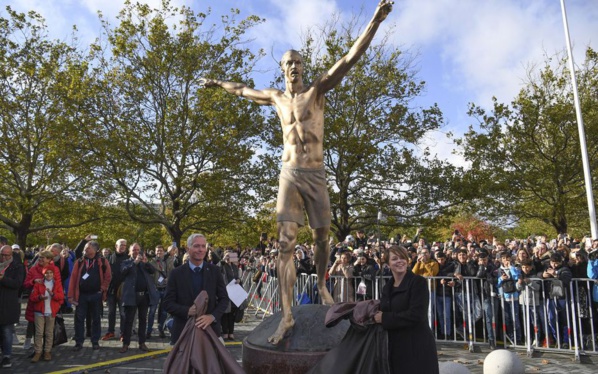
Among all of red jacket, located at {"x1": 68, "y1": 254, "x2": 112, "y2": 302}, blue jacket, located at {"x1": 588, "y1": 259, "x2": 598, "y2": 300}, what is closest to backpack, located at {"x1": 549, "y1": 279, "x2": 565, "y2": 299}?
blue jacket, located at {"x1": 588, "y1": 259, "x2": 598, "y2": 300}

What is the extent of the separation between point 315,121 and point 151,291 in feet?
18.3

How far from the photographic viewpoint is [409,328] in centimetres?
386

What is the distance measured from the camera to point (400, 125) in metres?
21.3

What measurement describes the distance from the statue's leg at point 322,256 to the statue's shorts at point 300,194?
0.14m

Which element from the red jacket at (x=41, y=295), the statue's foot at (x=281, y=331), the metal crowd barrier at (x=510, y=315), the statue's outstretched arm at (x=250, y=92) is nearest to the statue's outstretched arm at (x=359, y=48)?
the statue's outstretched arm at (x=250, y=92)

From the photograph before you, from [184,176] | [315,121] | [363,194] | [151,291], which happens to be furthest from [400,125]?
[315,121]

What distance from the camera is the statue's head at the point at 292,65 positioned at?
17.8ft

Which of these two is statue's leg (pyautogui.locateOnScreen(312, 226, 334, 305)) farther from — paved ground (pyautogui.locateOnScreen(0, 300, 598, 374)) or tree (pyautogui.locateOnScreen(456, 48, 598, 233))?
tree (pyautogui.locateOnScreen(456, 48, 598, 233))

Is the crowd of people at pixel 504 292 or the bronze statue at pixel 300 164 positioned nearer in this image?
the bronze statue at pixel 300 164

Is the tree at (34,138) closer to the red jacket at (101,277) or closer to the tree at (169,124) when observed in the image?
the tree at (169,124)

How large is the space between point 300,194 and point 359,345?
1846 mm

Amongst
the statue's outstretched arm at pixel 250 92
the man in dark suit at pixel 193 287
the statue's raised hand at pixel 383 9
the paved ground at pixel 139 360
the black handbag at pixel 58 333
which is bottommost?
the paved ground at pixel 139 360

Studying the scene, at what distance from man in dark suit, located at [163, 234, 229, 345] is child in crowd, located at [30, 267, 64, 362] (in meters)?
4.63

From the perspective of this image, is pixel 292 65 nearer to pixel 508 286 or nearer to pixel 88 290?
pixel 508 286
